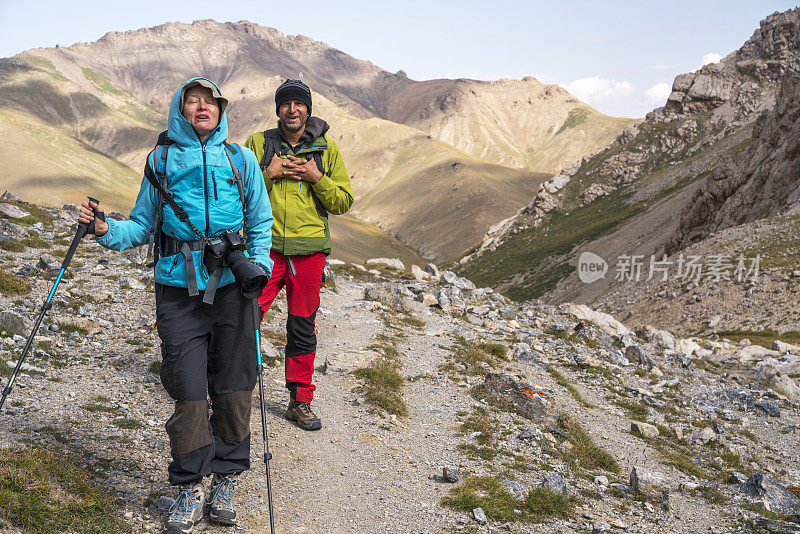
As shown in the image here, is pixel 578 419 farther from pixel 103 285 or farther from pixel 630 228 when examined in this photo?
pixel 630 228

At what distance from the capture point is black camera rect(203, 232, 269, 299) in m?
4.95

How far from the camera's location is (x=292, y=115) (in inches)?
280

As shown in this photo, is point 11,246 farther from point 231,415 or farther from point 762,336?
point 762,336

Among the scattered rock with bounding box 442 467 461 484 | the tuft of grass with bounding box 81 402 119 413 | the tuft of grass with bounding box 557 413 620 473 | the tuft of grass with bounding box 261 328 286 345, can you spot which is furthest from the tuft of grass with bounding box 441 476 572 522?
the tuft of grass with bounding box 261 328 286 345

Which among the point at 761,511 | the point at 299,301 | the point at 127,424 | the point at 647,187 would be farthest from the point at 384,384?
the point at 647,187

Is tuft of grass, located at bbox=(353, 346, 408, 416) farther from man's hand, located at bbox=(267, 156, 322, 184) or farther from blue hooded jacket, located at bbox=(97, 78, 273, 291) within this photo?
blue hooded jacket, located at bbox=(97, 78, 273, 291)

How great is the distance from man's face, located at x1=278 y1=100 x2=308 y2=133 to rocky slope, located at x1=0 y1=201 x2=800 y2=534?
442 centimetres

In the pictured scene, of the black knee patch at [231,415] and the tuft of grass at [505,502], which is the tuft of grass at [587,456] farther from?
the black knee patch at [231,415]

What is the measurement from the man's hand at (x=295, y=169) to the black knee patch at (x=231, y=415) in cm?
304

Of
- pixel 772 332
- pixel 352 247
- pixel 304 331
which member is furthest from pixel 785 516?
pixel 352 247

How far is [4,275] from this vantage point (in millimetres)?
11984

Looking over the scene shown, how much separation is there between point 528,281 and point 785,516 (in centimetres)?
6553

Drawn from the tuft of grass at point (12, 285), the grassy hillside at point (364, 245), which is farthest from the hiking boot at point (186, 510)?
the grassy hillside at point (364, 245)

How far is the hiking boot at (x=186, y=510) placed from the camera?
4938mm
